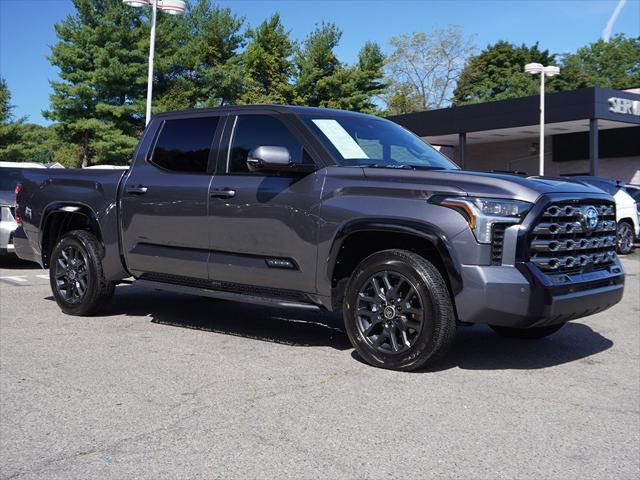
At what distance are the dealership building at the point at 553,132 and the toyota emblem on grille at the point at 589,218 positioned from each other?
72.4 ft

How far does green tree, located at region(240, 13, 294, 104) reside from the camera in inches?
1986

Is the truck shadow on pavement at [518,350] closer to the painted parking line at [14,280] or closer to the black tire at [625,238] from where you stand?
the painted parking line at [14,280]

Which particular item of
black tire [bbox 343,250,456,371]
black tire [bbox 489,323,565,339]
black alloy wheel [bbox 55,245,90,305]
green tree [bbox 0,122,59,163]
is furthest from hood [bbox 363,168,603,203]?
green tree [bbox 0,122,59,163]

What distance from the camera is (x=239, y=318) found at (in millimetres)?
7492

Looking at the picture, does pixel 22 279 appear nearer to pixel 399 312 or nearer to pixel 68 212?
pixel 68 212

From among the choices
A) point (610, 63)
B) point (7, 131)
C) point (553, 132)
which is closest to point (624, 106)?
point (553, 132)

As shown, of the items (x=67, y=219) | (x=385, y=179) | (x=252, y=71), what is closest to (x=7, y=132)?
(x=252, y=71)

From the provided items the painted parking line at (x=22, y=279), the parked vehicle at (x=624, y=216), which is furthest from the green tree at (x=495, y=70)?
the painted parking line at (x=22, y=279)

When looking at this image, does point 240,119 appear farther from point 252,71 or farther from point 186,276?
point 252,71

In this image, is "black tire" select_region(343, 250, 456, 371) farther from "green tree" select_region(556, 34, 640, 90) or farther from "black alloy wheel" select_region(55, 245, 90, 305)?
"green tree" select_region(556, 34, 640, 90)

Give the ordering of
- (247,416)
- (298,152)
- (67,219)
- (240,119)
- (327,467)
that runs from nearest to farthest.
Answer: (327,467) → (247,416) → (298,152) → (240,119) → (67,219)

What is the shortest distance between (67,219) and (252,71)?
44474 millimetres

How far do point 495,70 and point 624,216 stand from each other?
58.9 metres

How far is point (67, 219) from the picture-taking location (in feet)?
25.6
